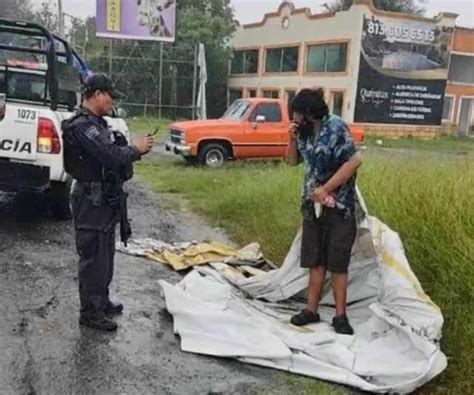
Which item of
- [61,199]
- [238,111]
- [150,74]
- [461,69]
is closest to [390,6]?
[461,69]

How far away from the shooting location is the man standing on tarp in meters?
4.35

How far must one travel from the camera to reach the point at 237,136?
14438 mm

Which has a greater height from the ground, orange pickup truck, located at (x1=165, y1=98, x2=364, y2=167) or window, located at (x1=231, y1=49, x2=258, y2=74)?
window, located at (x1=231, y1=49, x2=258, y2=74)

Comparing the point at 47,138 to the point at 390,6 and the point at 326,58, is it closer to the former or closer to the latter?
the point at 326,58

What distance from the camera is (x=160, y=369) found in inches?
152

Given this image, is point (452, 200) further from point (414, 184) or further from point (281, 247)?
point (281, 247)

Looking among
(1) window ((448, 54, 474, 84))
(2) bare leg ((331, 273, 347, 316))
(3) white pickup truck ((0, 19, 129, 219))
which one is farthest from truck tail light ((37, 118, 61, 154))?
(1) window ((448, 54, 474, 84))

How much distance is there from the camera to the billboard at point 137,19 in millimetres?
25922

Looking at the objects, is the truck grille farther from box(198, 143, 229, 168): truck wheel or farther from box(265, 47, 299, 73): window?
box(265, 47, 299, 73): window

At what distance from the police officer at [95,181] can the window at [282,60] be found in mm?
28757

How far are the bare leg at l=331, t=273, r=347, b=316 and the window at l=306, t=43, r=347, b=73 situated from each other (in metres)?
25.7

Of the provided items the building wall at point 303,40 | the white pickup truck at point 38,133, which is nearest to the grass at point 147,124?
the building wall at point 303,40

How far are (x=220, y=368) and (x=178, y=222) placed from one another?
14.8 ft

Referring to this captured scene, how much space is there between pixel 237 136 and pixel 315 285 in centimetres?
1004
